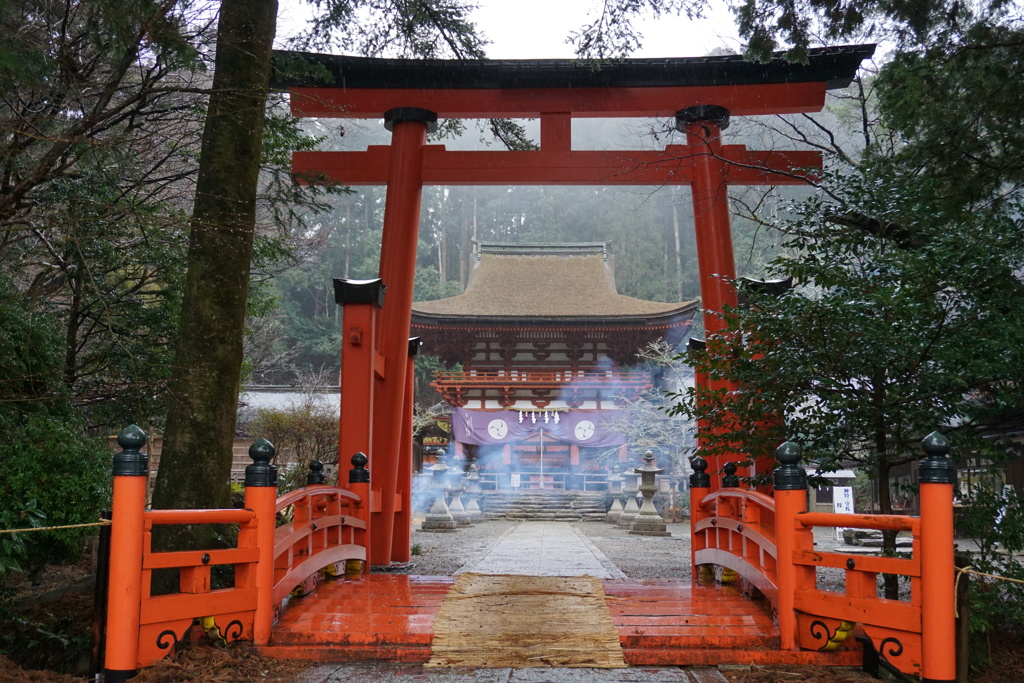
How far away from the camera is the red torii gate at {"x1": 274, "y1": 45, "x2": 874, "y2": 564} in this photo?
297 inches

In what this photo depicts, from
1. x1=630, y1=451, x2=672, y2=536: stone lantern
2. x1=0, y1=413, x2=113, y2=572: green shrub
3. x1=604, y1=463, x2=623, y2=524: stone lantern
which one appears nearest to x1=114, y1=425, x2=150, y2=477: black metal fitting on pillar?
x1=0, y1=413, x2=113, y2=572: green shrub

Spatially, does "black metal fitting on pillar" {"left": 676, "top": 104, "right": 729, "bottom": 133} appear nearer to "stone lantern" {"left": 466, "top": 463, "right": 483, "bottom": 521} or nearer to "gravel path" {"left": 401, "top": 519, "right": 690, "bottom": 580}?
"gravel path" {"left": 401, "top": 519, "right": 690, "bottom": 580}

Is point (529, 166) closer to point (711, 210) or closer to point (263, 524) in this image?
point (711, 210)

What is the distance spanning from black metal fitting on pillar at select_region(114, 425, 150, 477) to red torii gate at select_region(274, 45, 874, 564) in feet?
13.0

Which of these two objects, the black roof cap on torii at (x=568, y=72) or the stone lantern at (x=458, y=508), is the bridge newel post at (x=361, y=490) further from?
the stone lantern at (x=458, y=508)

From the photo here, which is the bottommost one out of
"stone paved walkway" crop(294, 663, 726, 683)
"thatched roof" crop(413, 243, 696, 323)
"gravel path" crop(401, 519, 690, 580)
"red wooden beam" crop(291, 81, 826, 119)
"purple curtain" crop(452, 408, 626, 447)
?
"gravel path" crop(401, 519, 690, 580)

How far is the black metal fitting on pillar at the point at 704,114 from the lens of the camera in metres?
7.88

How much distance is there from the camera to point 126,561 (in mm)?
3293

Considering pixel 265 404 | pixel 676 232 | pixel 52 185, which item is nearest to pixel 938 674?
pixel 52 185

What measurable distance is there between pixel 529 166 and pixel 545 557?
470 centimetres

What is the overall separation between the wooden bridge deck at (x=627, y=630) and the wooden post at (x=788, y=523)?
115mm

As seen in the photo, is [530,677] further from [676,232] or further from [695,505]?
[676,232]

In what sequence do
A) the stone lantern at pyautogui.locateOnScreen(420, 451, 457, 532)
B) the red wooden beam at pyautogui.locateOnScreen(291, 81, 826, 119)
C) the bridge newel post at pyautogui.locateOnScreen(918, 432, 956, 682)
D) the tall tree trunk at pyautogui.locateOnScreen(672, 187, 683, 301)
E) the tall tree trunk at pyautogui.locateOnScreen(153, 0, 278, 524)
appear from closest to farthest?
the bridge newel post at pyautogui.locateOnScreen(918, 432, 956, 682) → the tall tree trunk at pyautogui.locateOnScreen(153, 0, 278, 524) → the red wooden beam at pyautogui.locateOnScreen(291, 81, 826, 119) → the stone lantern at pyautogui.locateOnScreen(420, 451, 457, 532) → the tall tree trunk at pyautogui.locateOnScreen(672, 187, 683, 301)

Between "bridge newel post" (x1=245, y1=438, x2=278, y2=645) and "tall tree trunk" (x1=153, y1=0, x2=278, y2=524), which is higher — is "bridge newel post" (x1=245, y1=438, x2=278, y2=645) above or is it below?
below
